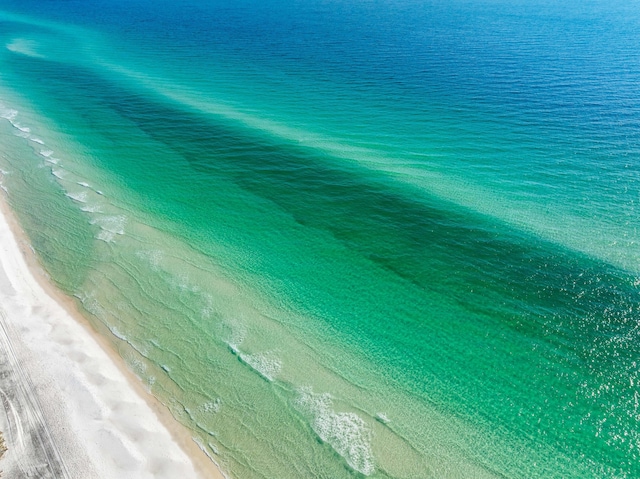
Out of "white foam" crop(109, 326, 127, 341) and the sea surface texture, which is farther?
"white foam" crop(109, 326, 127, 341)

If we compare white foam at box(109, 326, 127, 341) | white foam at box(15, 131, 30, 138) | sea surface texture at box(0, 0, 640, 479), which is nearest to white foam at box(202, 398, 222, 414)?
sea surface texture at box(0, 0, 640, 479)

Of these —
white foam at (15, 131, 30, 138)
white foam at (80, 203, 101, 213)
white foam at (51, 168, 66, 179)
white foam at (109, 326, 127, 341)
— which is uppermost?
white foam at (15, 131, 30, 138)

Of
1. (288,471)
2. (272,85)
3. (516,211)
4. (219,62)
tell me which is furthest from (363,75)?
(288,471)

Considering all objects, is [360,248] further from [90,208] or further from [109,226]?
[90,208]

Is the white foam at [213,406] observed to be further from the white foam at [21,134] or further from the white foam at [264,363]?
the white foam at [21,134]

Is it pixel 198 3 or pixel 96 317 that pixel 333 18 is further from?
pixel 96 317

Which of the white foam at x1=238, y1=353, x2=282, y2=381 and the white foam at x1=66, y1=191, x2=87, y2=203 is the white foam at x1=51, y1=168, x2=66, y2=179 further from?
the white foam at x1=238, y1=353, x2=282, y2=381
